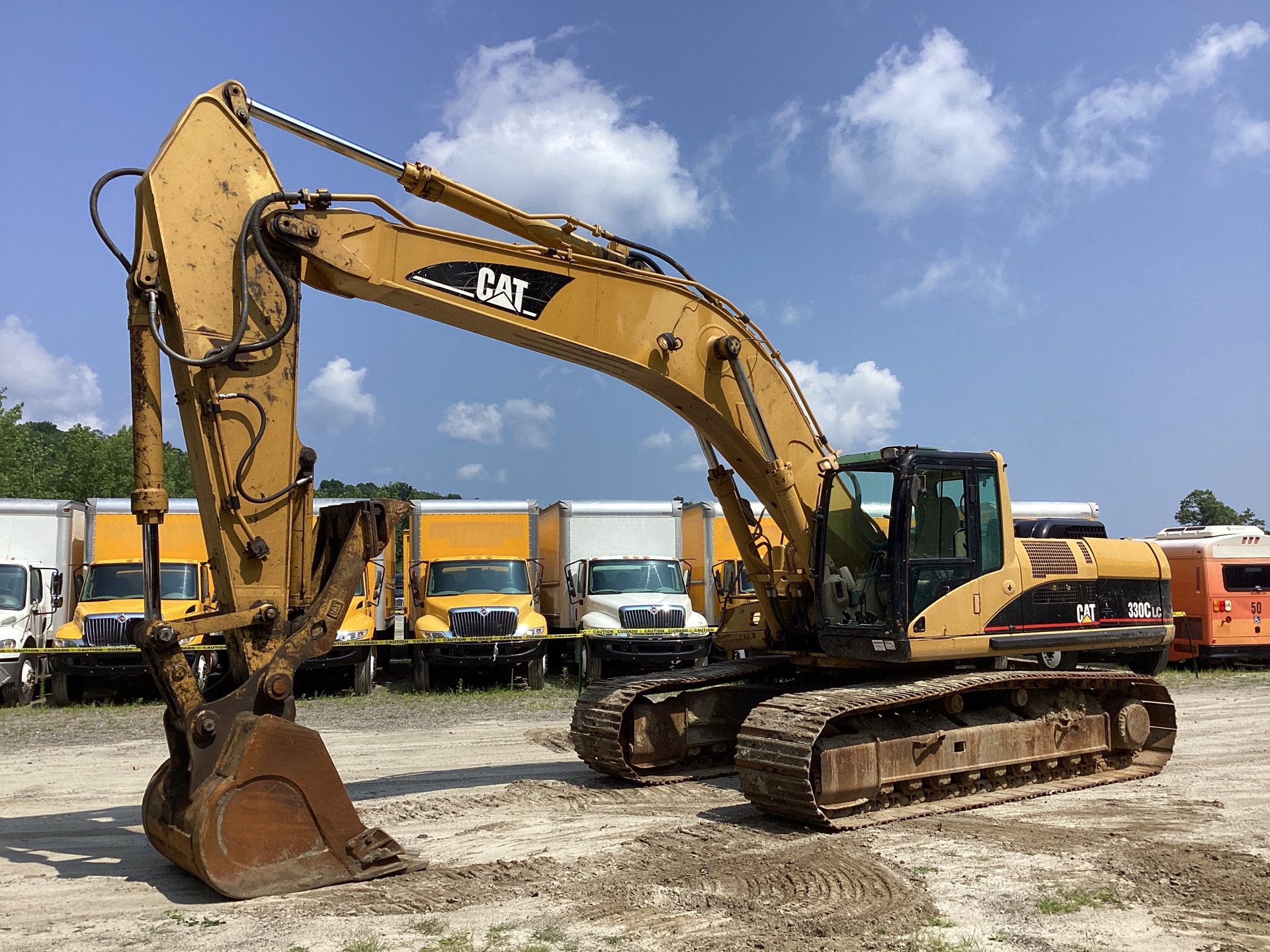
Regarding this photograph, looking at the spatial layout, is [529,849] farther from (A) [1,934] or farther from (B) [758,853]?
(A) [1,934]

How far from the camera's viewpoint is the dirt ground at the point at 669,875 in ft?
18.7

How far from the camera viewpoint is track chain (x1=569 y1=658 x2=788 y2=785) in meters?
9.51

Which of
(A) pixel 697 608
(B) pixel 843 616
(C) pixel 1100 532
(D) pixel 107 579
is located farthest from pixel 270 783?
(C) pixel 1100 532

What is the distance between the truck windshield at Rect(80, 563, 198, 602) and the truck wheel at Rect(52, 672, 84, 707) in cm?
136

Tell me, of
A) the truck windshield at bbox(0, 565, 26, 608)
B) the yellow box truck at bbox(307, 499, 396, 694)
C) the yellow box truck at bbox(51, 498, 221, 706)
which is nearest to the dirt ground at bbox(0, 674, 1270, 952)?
the yellow box truck at bbox(51, 498, 221, 706)

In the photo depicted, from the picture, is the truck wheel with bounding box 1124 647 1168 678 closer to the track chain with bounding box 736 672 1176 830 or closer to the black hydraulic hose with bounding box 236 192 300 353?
the track chain with bounding box 736 672 1176 830

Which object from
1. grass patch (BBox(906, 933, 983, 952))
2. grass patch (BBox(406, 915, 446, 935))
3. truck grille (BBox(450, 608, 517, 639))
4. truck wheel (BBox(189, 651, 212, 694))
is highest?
truck grille (BBox(450, 608, 517, 639))

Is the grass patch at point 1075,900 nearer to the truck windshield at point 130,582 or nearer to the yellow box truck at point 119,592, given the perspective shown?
the yellow box truck at point 119,592

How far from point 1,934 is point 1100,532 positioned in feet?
62.0

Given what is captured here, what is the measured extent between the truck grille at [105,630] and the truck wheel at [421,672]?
4.33 m

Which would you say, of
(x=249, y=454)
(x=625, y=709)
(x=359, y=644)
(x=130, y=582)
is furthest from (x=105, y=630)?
(x=249, y=454)

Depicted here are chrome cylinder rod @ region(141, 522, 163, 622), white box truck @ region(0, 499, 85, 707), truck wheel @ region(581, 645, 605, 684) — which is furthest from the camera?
truck wheel @ region(581, 645, 605, 684)

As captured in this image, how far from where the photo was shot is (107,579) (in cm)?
1797

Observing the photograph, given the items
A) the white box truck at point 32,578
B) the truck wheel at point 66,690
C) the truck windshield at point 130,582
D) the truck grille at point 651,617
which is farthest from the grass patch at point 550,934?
the white box truck at point 32,578
